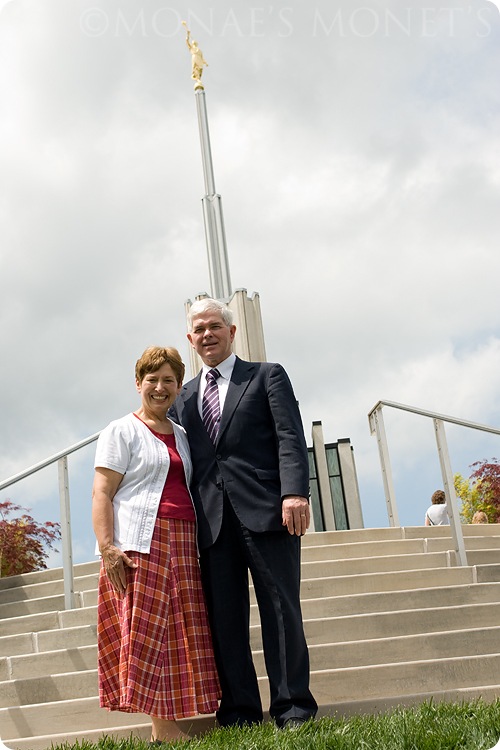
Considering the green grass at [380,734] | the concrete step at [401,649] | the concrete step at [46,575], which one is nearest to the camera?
the green grass at [380,734]

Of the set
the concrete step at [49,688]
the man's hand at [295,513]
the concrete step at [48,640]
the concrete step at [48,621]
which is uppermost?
the man's hand at [295,513]

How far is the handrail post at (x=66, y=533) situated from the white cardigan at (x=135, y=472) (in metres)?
1.89

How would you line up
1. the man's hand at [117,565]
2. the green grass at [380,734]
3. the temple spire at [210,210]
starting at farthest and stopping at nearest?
the temple spire at [210,210]
the man's hand at [117,565]
the green grass at [380,734]

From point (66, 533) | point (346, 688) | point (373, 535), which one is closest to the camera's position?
point (346, 688)

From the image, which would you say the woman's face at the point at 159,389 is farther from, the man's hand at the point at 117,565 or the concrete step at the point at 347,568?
the concrete step at the point at 347,568

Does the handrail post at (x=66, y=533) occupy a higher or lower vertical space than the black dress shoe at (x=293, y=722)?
higher

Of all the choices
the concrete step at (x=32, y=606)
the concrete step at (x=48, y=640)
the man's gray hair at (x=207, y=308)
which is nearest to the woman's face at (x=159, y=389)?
the man's gray hair at (x=207, y=308)

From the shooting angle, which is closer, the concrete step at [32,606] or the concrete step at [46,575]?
the concrete step at [32,606]

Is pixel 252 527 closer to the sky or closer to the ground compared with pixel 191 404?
closer to the ground

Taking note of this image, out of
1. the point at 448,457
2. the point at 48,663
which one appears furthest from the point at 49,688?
the point at 448,457

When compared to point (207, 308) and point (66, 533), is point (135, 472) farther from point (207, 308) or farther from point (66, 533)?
point (66, 533)

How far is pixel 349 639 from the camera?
4496mm

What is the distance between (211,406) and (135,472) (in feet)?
1.63

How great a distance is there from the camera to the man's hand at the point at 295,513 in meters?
3.29
